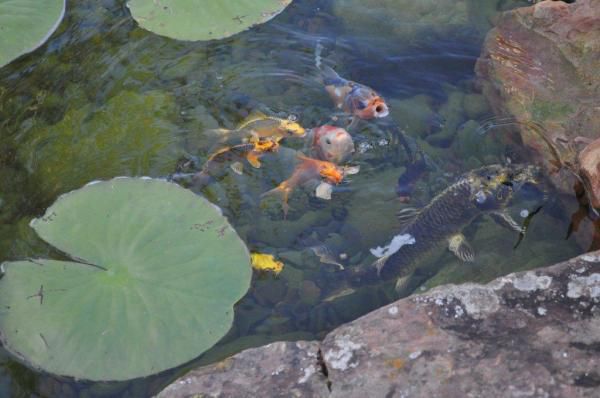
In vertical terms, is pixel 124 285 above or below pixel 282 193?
above

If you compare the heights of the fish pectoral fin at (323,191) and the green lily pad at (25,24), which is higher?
the green lily pad at (25,24)

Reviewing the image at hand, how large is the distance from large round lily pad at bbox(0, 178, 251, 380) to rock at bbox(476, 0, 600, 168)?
5.80ft

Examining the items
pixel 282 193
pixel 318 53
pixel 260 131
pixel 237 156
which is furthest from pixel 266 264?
pixel 318 53

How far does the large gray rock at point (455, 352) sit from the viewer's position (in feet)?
7.04

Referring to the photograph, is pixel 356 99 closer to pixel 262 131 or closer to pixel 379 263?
pixel 262 131

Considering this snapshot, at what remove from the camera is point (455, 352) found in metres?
2.23

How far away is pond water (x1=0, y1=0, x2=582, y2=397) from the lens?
3062 mm

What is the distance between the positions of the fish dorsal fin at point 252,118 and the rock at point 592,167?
161cm

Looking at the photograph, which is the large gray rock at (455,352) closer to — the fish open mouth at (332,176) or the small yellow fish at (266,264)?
the small yellow fish at (266,264)

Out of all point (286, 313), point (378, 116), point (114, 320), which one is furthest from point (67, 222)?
point (378, 116)

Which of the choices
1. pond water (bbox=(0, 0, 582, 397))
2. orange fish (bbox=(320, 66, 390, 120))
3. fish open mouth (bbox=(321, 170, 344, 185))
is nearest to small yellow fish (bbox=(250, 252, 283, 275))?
pond water (bbox=(0, 0, 582, 397))

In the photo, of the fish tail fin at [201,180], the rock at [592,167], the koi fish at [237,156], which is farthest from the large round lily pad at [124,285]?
the rock at [592,167]

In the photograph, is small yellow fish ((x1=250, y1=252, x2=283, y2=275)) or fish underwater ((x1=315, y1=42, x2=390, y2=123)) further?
fish underwater ((x1=315, y1=42, x2=390, y2=123))

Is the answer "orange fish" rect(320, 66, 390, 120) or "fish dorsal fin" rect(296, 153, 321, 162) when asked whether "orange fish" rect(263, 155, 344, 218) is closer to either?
"fish dorsal fin" rect(296, 153, 321, 162)
